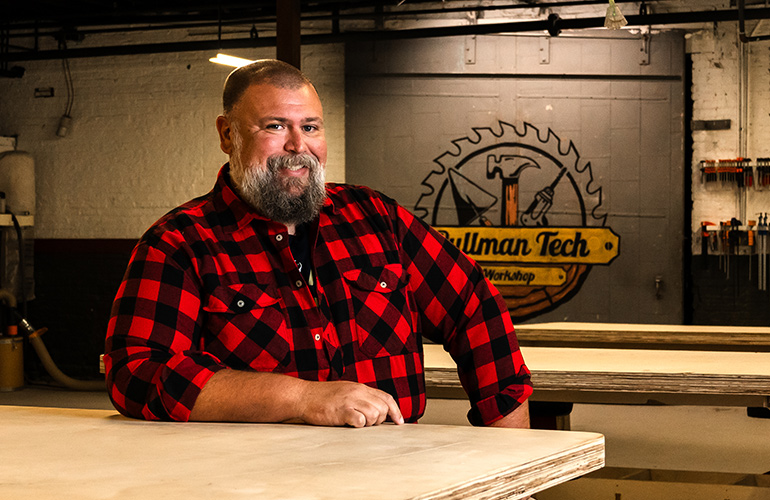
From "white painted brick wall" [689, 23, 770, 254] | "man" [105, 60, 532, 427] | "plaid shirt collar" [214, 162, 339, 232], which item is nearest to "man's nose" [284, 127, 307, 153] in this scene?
"man" [105, 60, 532, 427]

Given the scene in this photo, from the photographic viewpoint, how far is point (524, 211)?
7836 mm

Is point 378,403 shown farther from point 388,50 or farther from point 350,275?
point 388,50

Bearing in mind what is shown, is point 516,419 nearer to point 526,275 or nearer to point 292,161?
A: point 292,161

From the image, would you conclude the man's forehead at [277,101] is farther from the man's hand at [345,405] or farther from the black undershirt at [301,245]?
the man's hand at [345,405]

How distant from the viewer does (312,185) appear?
6.22 feet

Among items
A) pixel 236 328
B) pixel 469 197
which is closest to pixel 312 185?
pixel 236 328

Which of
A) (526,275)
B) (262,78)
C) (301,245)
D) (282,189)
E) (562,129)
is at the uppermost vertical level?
(562,129)

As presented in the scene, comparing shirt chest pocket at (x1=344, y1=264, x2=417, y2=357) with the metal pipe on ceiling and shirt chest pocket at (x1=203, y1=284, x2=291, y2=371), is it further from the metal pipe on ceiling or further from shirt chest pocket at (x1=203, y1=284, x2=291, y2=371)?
the metal pipe on ceiling

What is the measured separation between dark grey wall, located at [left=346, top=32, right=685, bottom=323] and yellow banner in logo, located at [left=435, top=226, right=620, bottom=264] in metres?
0.09

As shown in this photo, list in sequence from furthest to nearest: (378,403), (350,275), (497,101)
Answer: (497,101) < (350,275) < (378,403)

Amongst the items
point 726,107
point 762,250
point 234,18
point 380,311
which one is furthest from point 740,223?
point 380,311

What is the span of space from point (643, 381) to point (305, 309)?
1.88 m

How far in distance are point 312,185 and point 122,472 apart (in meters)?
0.89

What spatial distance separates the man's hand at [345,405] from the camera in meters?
1.51
